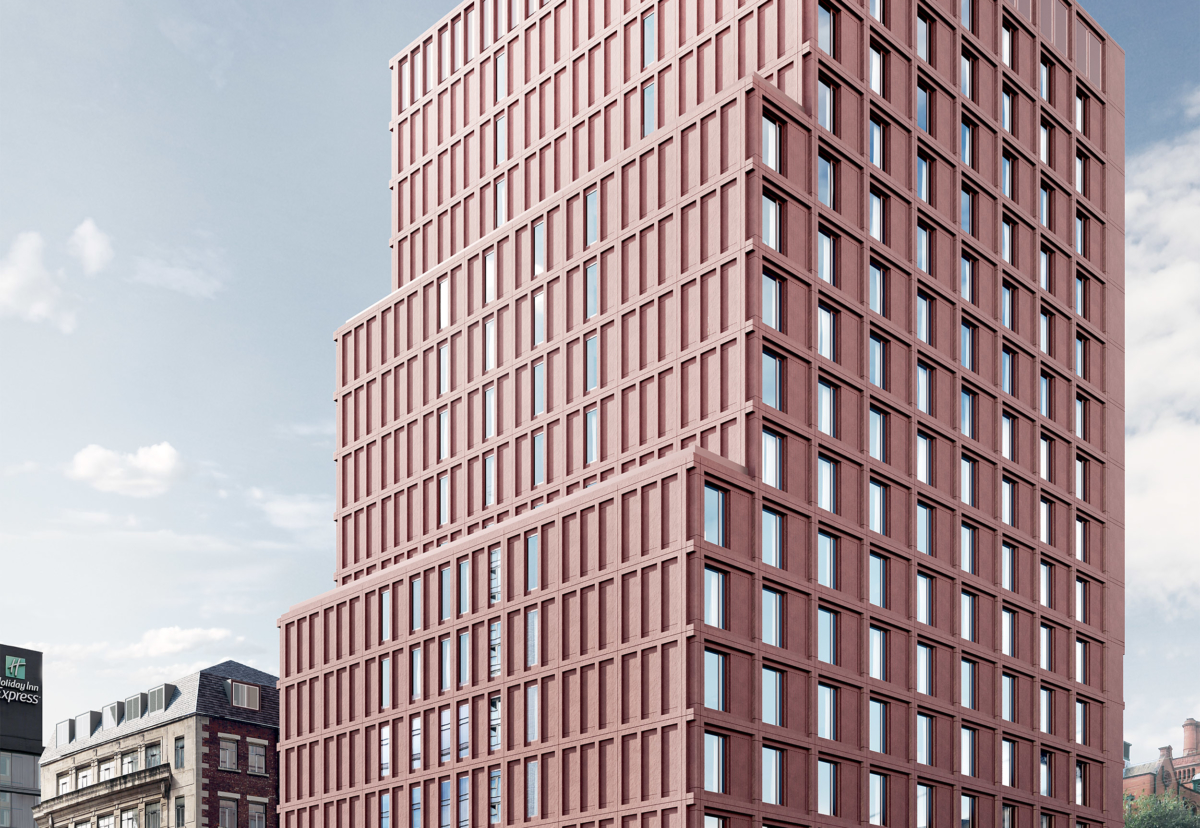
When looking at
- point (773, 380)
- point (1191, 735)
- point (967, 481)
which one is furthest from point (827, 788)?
point (1191, 735)

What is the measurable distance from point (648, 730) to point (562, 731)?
18.6 ft

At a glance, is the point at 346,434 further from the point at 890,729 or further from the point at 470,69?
the point at 890,729

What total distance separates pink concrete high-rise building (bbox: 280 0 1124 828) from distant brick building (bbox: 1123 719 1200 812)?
81.7 m

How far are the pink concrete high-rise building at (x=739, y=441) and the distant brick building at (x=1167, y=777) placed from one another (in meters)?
81.7

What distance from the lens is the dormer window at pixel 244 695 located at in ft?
349

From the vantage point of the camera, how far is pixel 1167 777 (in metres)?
161

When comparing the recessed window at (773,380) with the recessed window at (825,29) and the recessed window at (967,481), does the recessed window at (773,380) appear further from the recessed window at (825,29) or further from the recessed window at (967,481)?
the recessed window at (825,29)

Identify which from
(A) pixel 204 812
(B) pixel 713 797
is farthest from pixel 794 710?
(A) pixel 204 812

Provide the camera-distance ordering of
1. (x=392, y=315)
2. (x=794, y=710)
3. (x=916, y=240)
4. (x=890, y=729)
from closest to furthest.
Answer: (x=794, y=710) → (x=890, y=729) → (x=916, y=240) → (x=392, y=315)

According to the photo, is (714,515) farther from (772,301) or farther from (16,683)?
(16,683)

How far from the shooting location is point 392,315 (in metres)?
87.4

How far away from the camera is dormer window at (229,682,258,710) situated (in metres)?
106

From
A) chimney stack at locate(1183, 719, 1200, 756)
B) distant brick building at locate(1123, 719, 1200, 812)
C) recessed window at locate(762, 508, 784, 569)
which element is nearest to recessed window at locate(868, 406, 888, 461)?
recessed window at locate(762, 508, 784, 569)

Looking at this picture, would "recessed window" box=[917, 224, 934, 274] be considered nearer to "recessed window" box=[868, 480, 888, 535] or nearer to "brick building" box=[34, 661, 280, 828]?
"recessed window" box=[868, 480, 888, 535]
